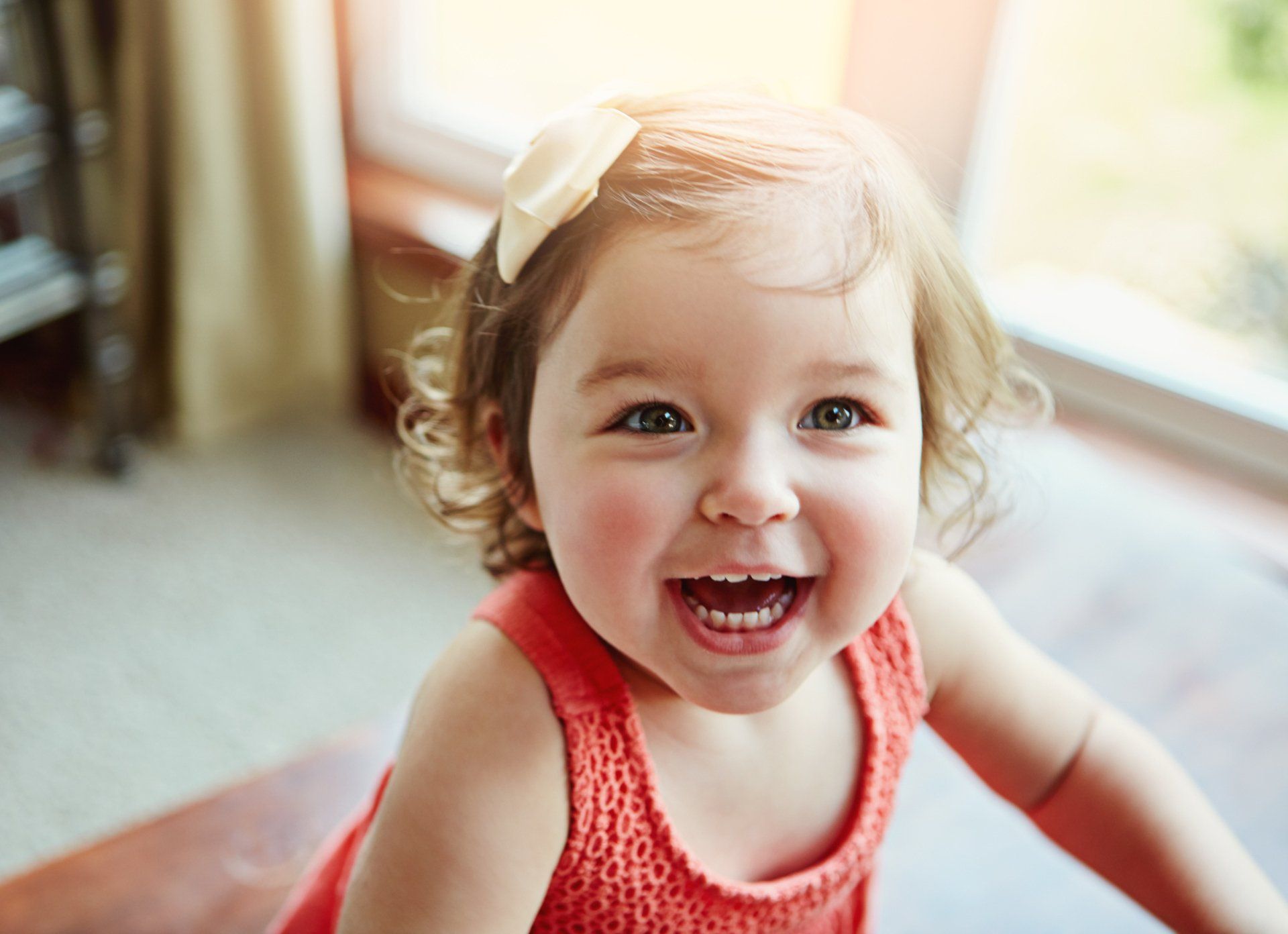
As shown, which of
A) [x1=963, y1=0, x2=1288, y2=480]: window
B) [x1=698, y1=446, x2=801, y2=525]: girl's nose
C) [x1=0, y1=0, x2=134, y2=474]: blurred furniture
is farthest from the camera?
[x1=0, y1=0, x2=134, y2=474]: blurred furniture

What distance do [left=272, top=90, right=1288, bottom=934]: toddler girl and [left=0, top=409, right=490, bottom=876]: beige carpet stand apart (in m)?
0.98

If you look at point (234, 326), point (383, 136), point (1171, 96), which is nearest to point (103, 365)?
point (234, 326)

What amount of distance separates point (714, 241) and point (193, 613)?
167 cm

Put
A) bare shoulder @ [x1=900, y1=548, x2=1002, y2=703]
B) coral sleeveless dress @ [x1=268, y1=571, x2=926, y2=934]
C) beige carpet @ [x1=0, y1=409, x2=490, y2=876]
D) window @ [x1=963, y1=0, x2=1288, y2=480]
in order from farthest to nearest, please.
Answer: beige carpet @ [x1=0, y1=409, x2=490, y2=876]
window @ [x1=963, y1=0, x2=1288, y2=480]
bare shoulder @ [x1=900, y1=548, x2=1002, y2=703]
coral sleeveless dress @ [x1=268, y1=571, x2=926, y2=934]

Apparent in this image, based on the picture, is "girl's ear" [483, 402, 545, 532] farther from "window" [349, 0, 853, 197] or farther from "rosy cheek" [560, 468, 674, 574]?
"window" [349, 0, 853, 197]

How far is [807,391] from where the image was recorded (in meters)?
0.55

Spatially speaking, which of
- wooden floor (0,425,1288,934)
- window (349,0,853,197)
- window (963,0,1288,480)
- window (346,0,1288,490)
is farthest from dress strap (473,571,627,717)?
window (349,0,853,197)

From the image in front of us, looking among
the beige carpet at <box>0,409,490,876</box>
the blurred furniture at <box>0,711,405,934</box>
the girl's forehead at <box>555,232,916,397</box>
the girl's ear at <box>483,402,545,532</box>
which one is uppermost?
the girl's forehead at <box>555,232,916,397</box>

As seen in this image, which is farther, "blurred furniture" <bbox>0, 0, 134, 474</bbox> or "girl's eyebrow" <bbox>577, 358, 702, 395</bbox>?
"blurred furniture" <bbox>0, 0, 134, 474</bbox>

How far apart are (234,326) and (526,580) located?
1.75 meters

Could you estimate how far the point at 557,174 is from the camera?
0.59 m

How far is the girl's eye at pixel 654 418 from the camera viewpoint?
557 millimetres

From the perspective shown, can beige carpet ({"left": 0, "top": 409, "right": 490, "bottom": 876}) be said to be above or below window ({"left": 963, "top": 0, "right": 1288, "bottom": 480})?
below

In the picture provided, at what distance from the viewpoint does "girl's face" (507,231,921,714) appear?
539 mm
